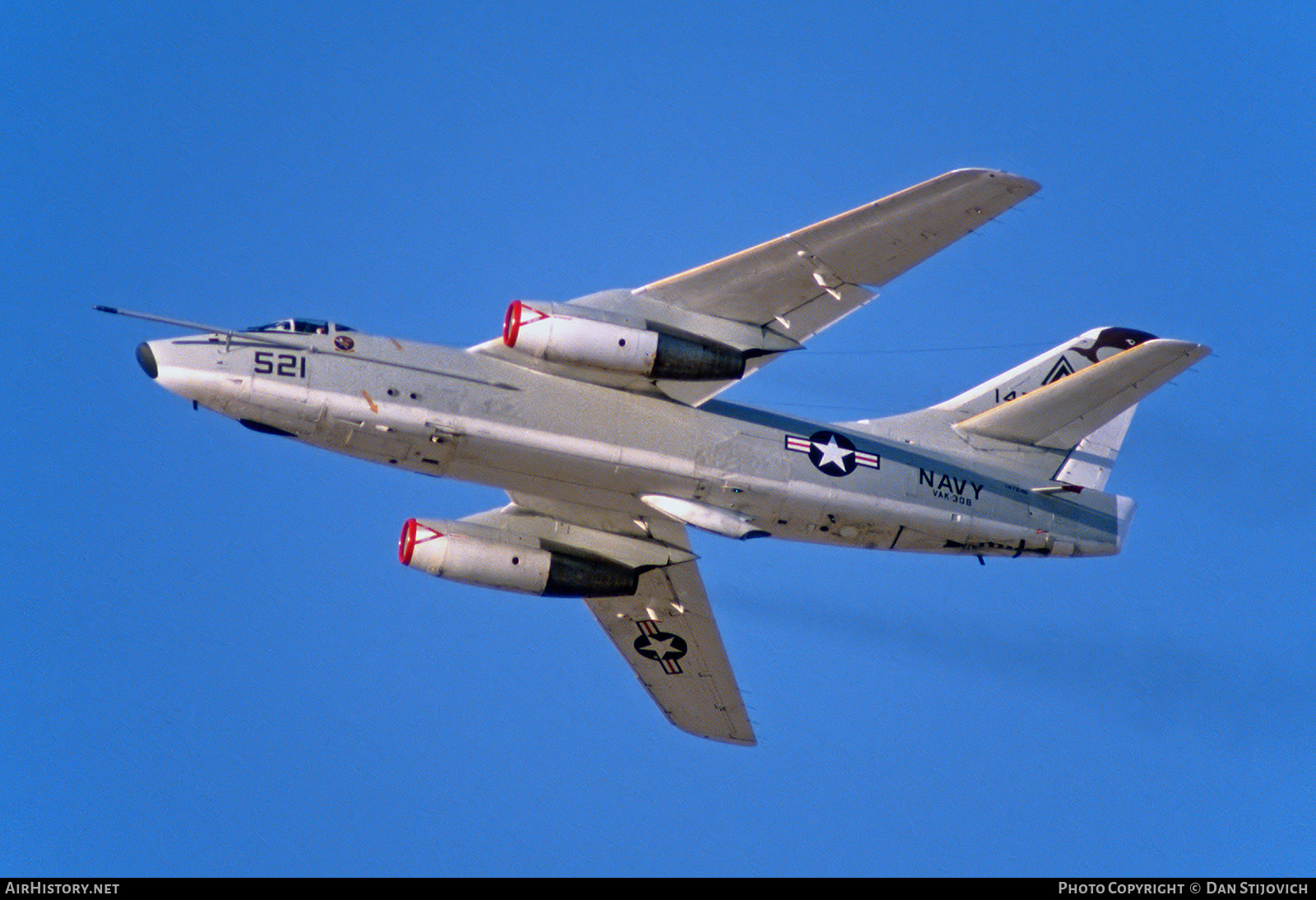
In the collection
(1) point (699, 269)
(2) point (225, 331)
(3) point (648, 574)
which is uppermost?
(1) point (699, 269)

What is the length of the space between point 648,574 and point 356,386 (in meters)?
6.11

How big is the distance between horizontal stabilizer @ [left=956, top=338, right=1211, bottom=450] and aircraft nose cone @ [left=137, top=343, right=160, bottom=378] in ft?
38.5

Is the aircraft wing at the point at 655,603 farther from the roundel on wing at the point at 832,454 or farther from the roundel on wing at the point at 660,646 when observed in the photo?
the roundel on wing at the point at 832,454

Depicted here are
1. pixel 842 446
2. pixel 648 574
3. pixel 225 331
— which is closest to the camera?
pixel 225 331

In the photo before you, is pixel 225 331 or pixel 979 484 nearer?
pixel 225 331

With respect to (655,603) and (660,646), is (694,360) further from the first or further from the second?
(660,646)

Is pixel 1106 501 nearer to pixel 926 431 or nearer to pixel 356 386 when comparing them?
pixel 926 431

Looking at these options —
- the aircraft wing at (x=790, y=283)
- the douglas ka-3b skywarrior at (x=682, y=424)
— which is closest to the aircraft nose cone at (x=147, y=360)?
the douglas ka-3b skywarrior at (x=682, y=424)

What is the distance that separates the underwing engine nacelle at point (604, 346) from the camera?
20.5 meters

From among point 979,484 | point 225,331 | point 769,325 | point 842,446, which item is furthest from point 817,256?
point 225,331

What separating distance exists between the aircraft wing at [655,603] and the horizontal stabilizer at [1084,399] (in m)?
4.95

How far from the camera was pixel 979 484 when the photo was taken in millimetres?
22844

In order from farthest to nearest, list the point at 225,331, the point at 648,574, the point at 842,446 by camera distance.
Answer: the point at 648,574
the point at 842,446
the point at 225,331

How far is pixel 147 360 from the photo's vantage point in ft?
67.1
